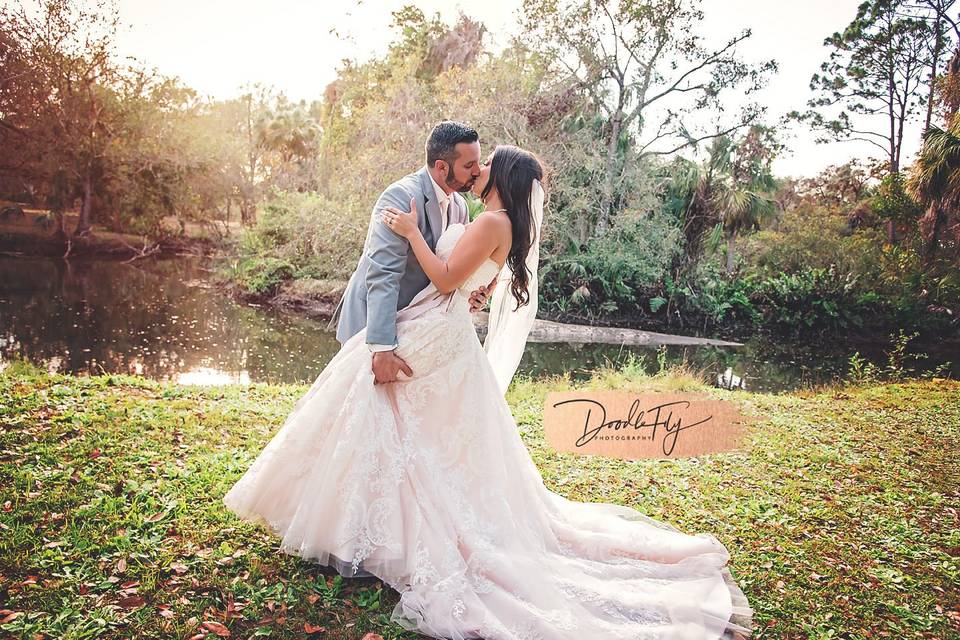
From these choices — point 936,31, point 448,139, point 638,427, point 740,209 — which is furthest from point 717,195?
point 448,139

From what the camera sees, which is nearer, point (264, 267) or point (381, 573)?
point (381, 573)

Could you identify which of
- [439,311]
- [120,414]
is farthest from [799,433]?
[120,414]

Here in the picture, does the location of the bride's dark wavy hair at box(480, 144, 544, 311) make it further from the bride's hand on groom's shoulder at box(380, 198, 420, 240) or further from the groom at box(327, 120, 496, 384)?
the bride's hand on groom's shoulder at box(380, 198, 420, 240)

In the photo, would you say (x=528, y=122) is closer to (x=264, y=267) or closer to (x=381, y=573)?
(x=264, y=267)

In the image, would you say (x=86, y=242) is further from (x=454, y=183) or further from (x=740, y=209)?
(x=454, y=183)

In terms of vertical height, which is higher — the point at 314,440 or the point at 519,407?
the point at 314,440

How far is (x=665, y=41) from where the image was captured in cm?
1895

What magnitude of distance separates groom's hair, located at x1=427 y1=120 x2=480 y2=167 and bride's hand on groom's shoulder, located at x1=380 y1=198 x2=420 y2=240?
0.38m

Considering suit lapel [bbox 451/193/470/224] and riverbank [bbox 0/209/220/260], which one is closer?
suit lapel [bbox 451/193/470/224]

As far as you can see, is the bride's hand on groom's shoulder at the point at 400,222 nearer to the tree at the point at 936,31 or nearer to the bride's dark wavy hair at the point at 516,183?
the bride's dark wavy hair at the point at 516,183

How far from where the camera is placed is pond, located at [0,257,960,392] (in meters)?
10.5

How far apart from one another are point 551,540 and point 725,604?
880 millimetres

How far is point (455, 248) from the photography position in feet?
9.50

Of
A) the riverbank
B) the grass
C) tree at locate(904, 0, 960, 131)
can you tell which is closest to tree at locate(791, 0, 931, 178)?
tree at locate(904, 0, 960, 131)
